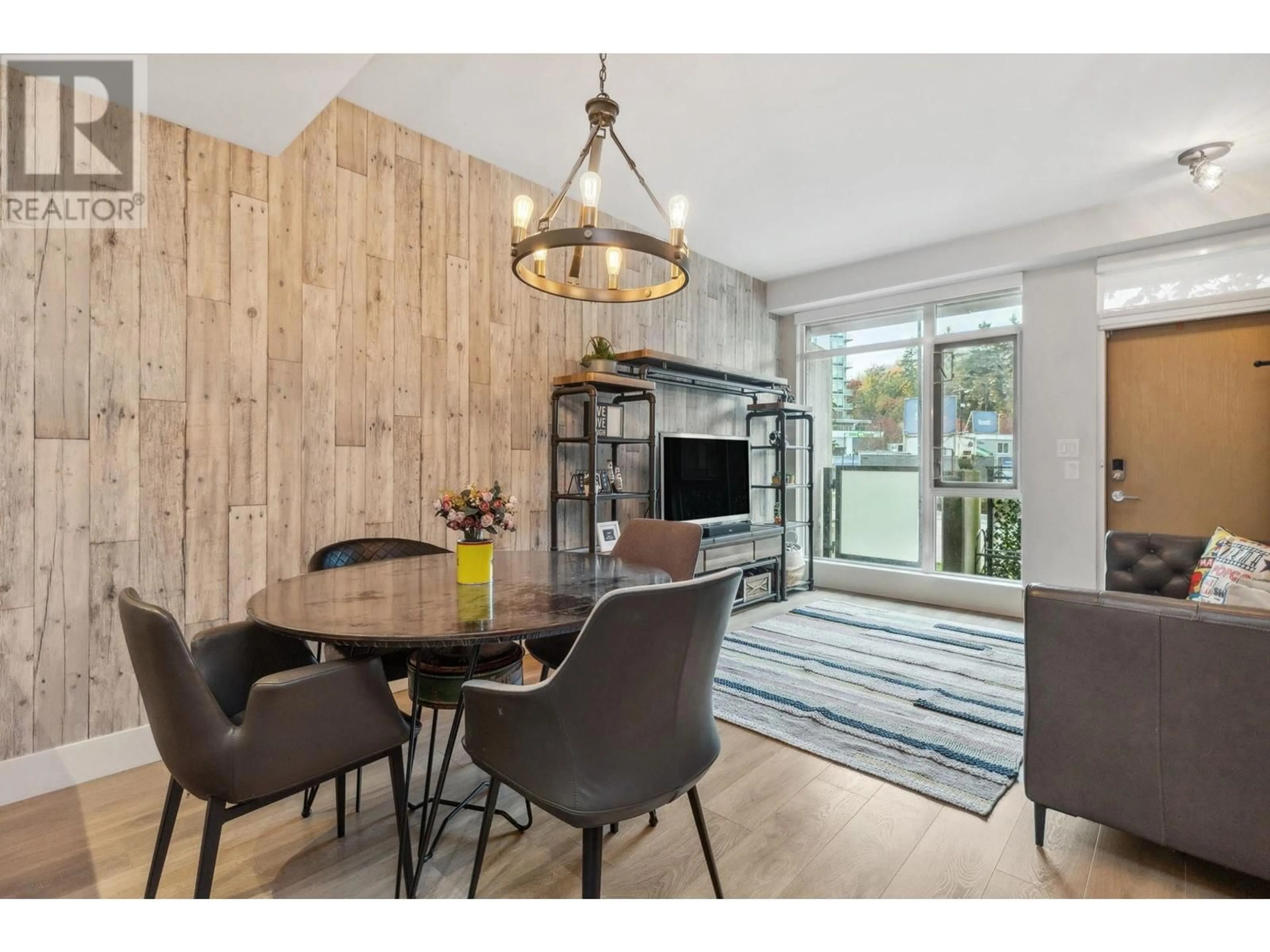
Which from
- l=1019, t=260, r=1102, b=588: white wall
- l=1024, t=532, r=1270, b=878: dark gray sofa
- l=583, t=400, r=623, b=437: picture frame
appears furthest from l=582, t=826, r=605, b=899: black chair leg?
l=1019, t=260, r=1102, b=588: white wall

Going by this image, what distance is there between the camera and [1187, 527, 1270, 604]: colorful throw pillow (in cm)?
204

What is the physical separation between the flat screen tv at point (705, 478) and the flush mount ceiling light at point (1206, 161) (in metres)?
2.97

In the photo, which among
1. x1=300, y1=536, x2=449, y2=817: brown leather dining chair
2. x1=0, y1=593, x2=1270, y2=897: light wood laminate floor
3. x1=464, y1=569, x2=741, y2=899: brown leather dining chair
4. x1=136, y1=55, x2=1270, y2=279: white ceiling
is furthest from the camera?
x1=136, y1=55, x2=1270, y2=279: white ceiling

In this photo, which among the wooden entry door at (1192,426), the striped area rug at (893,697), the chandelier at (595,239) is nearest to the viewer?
the chandelier at (595,239)

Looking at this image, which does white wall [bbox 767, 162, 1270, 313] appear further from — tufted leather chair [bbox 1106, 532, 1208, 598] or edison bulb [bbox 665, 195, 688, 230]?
edison bulb [bbox 665, 195, 688, 230]

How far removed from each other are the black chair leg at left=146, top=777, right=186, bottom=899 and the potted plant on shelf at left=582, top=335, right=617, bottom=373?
2684 mm

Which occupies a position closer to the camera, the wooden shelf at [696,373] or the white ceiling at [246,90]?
the white ceiling at [246,90]

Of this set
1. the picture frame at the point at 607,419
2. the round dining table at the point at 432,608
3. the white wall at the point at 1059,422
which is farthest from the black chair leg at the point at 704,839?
the white wall at the point at 1059,422

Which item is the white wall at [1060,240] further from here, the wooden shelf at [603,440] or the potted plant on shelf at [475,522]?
the potted plant on shelf at [475,522]

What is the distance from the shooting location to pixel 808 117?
287 cm

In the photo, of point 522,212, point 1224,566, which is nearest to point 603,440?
point 522,212

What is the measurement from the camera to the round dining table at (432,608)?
4.33 feet

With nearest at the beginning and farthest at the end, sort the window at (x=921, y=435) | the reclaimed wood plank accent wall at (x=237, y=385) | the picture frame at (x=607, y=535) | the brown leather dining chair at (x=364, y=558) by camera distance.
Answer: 1. the brown leather dining chair at (x=364, y=558)
2. the reclaimed wood plank accent wall at (x=237, y=385)
3. the picture frame at (x=607, y=535)
4. the window at (x=921, y=435)
